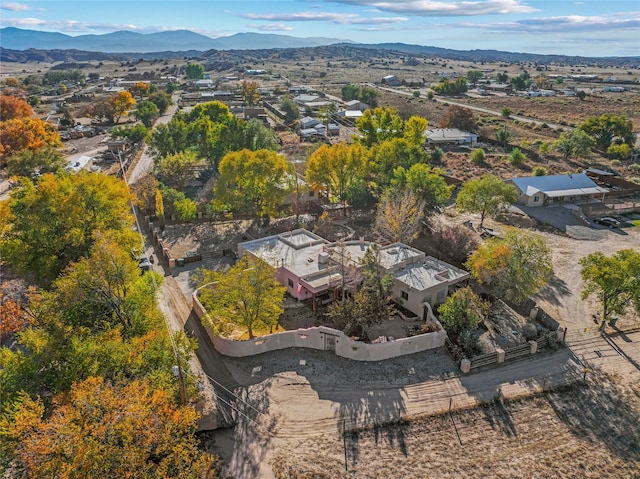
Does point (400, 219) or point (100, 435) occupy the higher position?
point (100, 435)

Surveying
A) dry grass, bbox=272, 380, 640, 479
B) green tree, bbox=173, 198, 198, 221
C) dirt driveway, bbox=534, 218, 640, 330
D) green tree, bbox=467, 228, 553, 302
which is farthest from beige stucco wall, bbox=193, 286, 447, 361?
green tree, bbox=173, 198, 198, 221

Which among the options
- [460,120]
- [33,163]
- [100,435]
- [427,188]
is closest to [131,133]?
[33,163]

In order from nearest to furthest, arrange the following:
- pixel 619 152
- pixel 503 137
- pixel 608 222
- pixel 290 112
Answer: pixel 608 222
pixel 619 152
pixel 503 137
pixel 290 112

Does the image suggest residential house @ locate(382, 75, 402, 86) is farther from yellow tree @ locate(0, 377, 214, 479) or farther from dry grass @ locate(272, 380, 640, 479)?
yellow tree @ locate(0, 377, 214, 479)

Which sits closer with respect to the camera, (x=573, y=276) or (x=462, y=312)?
(x=462, y=312)

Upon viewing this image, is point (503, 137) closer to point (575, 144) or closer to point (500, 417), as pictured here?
point (575, 144)

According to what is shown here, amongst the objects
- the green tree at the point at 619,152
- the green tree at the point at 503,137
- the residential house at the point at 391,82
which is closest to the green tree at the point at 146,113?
the green tree at the point at 503,137

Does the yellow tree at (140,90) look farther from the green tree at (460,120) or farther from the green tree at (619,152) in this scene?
the green tree at (619,152)
